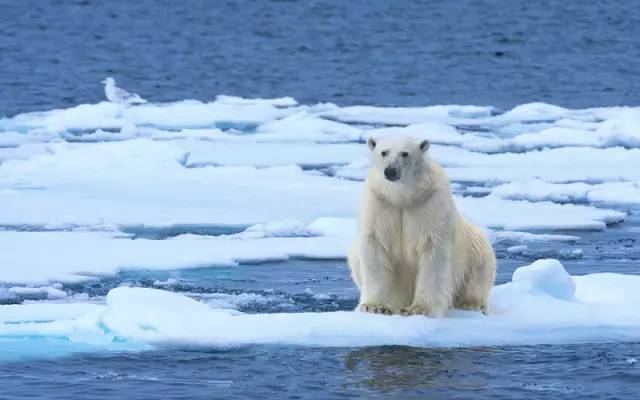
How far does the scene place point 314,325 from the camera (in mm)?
7137

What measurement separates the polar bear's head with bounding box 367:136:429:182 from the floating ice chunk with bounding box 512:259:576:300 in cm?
101

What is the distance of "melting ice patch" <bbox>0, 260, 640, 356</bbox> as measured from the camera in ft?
23.2

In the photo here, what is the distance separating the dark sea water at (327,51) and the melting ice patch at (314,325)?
1675cm

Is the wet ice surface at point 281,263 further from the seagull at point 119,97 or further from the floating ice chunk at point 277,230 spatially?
the seagull at point 119,97

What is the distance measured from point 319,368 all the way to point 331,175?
8020 millimetres

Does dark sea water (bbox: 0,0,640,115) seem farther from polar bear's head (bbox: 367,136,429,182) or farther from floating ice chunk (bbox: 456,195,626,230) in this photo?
polar bear's head (bbox: 367,136,429,182)

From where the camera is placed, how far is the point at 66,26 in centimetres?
3950

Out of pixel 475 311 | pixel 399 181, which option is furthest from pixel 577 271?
pixel 399 181

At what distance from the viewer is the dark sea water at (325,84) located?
6.63 m

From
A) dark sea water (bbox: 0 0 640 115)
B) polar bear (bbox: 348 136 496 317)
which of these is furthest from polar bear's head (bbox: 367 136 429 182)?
dark sea water (bbox: 0 0 640 115)

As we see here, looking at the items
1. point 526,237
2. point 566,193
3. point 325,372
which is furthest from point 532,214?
point 325,372

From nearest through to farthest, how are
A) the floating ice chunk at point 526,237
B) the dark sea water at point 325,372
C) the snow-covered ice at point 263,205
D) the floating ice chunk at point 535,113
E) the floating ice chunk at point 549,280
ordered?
the dark sea water at point 325,372, the snow-covered ice at point 263,205, the floating ice chunk at point 549,280, the floating ice chunk at point 526,237, the floating ice chunk at point 535,113

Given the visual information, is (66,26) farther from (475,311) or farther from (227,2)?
(475,311)

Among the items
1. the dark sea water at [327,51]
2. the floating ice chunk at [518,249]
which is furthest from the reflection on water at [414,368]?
the dark sea water at [327,51]
